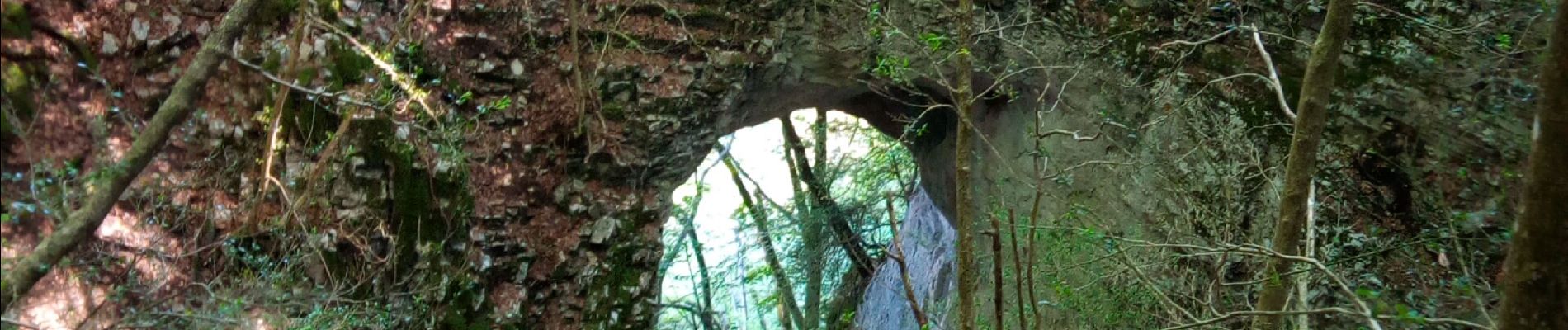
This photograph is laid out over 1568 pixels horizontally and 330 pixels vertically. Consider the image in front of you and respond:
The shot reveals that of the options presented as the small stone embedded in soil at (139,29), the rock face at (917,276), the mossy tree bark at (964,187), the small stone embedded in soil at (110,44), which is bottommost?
the rock face at (917,276)

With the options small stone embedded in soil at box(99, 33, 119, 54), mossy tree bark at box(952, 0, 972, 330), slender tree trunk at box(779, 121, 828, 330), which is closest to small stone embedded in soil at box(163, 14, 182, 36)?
small stone embedded in soil at box(99, 33, 119, 54)

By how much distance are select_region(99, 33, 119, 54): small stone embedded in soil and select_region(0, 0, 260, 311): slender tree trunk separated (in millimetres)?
1308

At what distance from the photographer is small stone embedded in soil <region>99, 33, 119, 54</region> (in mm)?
3941

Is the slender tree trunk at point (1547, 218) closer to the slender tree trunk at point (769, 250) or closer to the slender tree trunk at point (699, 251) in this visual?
the slender tree trunk at point (769, 250)

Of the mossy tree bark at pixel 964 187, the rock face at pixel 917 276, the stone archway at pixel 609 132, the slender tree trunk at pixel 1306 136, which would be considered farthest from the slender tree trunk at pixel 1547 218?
the rock face at pixel 917 276

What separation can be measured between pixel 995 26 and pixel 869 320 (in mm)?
3938

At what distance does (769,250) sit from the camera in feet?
31.3

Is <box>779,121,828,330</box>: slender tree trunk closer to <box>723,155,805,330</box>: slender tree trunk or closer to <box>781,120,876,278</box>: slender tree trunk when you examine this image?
<box>781,120,876,278</box>: slender tree trunk

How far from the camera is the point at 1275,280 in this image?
3.41 meters

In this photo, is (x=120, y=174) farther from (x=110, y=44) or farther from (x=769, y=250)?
(x=769, y=250)

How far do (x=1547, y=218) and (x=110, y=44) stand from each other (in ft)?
14.7

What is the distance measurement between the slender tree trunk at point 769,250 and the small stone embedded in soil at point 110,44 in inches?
239

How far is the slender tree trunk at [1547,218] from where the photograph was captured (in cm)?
260

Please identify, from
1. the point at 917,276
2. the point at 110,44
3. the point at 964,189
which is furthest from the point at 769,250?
the point at 110,44
